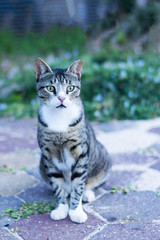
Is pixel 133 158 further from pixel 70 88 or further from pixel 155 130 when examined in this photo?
pixel 70 88

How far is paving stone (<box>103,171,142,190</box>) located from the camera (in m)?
3.45

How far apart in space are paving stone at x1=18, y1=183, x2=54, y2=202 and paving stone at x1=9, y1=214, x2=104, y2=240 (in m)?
0.31

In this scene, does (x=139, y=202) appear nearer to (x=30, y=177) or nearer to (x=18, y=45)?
(x=30, y=177)

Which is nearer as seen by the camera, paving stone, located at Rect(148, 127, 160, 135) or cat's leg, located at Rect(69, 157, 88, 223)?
cat's leg, located at Rect(69, 157, 88, 223)

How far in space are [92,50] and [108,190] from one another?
21.1ft

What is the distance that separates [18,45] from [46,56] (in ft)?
3.59

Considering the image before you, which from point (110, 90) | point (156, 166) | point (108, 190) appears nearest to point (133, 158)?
point (156, 166)

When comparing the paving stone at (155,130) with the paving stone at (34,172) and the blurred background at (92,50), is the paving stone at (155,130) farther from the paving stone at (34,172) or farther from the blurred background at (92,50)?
the paving stone at (34,172)

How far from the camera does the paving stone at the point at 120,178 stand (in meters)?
3.45

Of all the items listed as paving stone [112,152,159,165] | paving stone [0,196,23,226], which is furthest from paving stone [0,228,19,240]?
paving stone [112,152,159,165]

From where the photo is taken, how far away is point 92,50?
30.3ft

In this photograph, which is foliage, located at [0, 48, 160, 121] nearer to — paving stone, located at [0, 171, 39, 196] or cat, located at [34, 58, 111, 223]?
paving stone, located at [0, 171, 39, 196]

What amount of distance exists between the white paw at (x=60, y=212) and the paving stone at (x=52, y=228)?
3cm

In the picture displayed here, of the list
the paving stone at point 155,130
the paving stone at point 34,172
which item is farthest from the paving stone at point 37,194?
the paving stone at point 155,130
